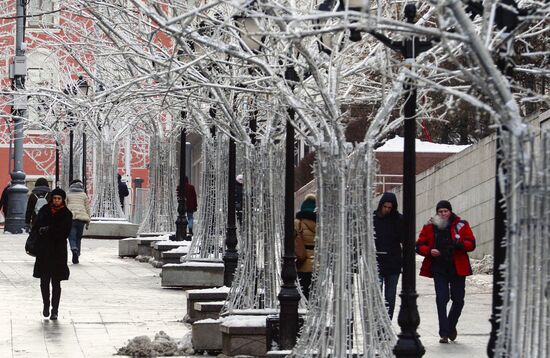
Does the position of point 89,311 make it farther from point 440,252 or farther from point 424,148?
point 424,148

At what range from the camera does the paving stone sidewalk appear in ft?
49.3

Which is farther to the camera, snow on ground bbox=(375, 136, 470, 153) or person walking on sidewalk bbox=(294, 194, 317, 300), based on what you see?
snow on ground bbox=(375, 136, 470, 153)

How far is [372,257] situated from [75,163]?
116 feet

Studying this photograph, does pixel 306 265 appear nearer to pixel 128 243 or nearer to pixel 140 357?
pixel 140 357

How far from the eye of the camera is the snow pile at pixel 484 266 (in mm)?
24938

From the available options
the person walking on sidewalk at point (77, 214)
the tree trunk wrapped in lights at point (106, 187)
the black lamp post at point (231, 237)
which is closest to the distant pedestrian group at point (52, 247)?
the black lamp post at point (231, 237)

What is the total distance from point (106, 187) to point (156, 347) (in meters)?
23.6

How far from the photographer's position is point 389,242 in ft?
50.6

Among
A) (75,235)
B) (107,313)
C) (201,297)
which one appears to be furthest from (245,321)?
(75,235)

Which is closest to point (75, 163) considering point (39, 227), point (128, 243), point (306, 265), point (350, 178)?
point (128, 243)

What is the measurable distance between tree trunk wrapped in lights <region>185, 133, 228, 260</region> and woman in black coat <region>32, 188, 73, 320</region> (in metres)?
3.55

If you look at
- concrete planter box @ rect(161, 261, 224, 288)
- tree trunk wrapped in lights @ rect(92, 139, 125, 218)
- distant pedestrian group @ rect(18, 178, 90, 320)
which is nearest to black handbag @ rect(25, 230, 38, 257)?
distant pedestrian group @ rect(18, 178, 90, 320)

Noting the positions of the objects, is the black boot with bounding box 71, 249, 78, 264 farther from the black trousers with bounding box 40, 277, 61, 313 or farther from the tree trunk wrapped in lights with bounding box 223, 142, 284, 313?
the tree trunk wrapped in lights with bounding box 223, 142, 284, 313

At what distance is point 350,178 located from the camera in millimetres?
11000
